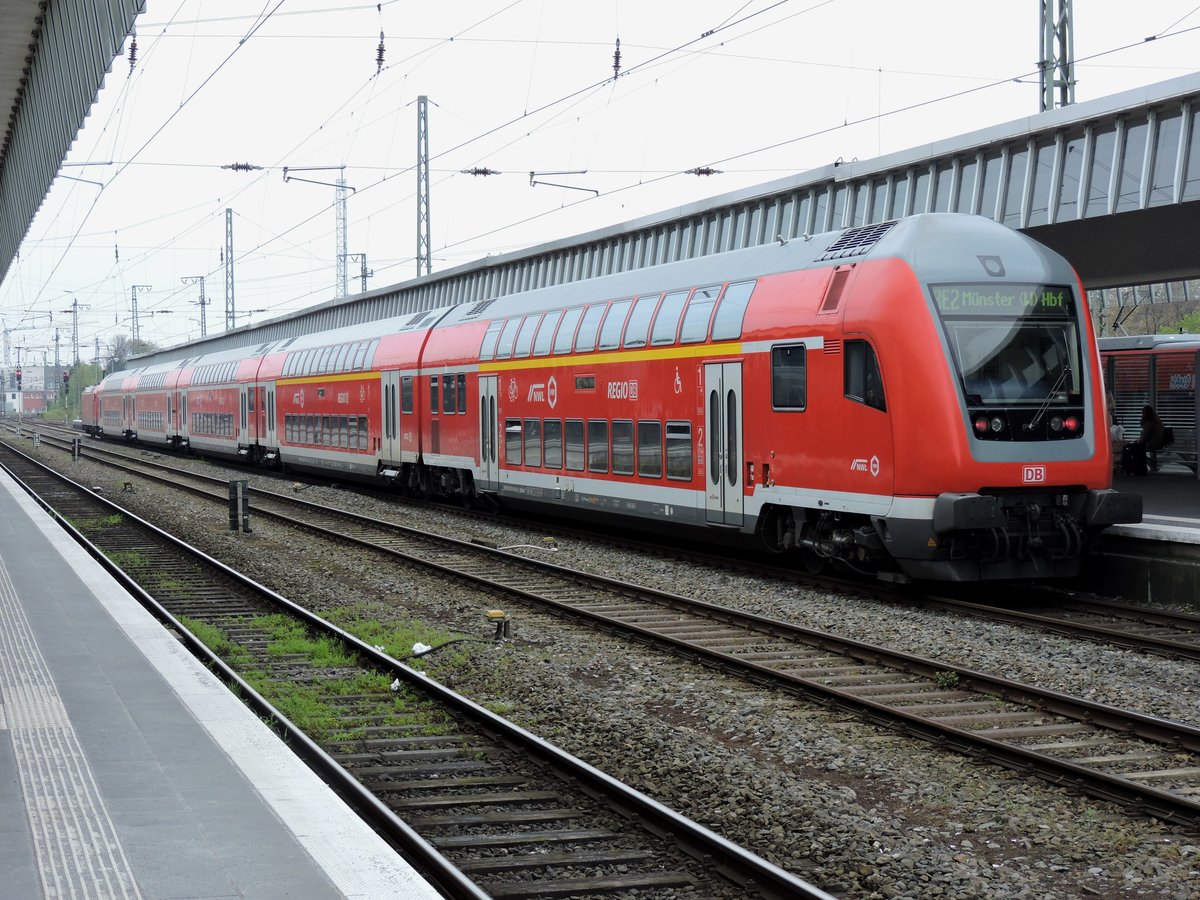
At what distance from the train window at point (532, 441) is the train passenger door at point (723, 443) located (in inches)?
197

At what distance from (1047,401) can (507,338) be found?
1049 cm

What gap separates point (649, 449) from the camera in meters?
16.8

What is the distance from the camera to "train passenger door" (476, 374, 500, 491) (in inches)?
848

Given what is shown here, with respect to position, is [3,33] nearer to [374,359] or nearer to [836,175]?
[836,175]

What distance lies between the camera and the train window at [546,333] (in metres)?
19.6

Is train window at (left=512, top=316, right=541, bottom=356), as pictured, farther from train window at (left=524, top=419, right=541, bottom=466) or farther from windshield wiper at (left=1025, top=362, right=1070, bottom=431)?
windshield wiper at (left=1025, top=362, right=1070, bottom=431)

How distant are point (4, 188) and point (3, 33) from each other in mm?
12372

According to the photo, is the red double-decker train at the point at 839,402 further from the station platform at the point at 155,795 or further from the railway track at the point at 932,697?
the station platform at the point at 155,795

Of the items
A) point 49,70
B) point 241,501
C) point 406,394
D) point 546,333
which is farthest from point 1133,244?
point 241,501

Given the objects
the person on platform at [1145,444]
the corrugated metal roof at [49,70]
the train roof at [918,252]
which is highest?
Result: the corrugated metal roof at [49,70]

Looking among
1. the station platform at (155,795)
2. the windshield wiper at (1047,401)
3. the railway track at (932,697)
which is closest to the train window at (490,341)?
the railway track at (932,697)

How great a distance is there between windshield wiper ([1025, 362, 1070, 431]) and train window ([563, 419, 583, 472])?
7.58m

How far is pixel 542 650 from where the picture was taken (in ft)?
36.0

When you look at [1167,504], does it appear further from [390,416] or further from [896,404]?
[390,416]
